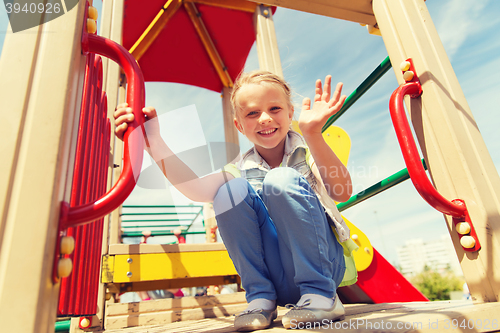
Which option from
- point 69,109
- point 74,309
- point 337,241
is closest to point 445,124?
point 337,241

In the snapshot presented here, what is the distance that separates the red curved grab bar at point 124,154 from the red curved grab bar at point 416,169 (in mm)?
614

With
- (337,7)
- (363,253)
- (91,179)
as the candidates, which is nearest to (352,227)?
(363,253)

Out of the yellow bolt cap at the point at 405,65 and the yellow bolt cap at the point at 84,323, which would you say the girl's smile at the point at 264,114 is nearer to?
the yellow bolt cap at the point at 405,65

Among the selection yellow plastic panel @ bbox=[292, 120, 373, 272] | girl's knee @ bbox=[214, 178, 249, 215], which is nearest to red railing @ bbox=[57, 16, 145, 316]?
girl's knee @ bbox=[214, 178, 249, 215]

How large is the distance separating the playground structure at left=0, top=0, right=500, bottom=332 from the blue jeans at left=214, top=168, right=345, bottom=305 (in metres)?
0.29

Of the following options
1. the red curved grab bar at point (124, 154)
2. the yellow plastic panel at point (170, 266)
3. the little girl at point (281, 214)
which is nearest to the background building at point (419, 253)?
the yellow plastic panel at point (170, 266)

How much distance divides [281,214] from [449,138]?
49cm

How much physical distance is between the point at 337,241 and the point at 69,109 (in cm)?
72

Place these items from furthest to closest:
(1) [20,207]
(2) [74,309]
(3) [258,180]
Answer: (3) [258,180] → (2) [74,309] → (1) [20,207]

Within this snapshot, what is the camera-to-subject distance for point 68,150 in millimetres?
449

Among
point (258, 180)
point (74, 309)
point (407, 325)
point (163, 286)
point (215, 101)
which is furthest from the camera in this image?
point (215, 101)

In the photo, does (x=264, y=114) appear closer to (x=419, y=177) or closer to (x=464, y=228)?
(x=419, y=177)

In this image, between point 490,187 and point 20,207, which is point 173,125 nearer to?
point 20,207

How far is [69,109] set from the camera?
457mm
